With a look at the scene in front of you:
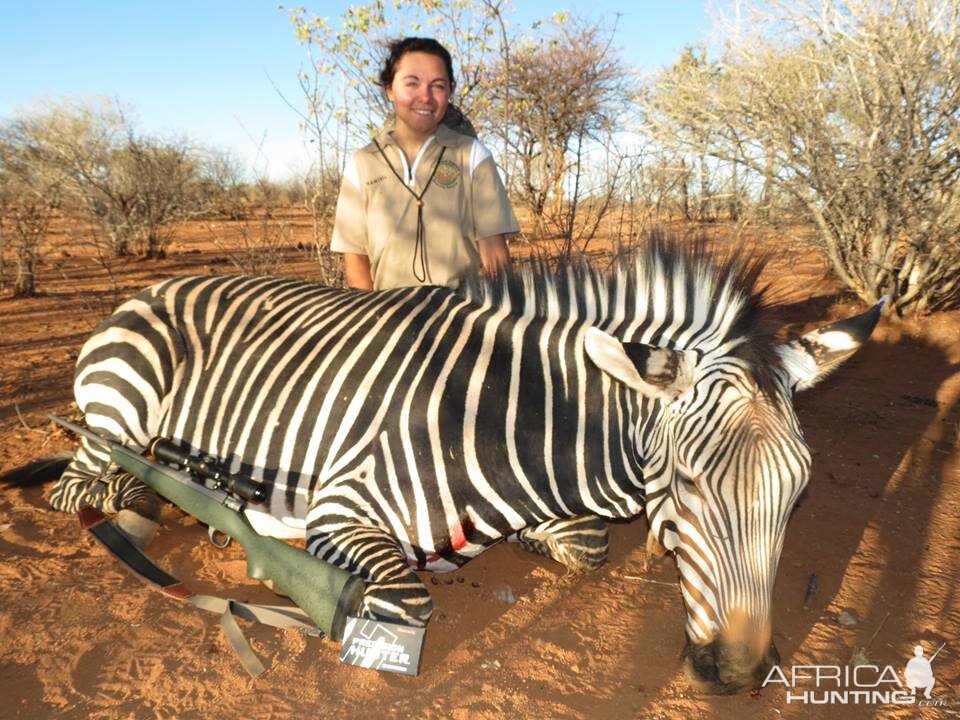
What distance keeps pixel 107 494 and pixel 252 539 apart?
109cm

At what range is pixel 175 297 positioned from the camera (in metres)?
3.08

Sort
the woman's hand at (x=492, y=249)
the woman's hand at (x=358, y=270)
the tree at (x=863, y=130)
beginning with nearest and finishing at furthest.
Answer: the woman's hand at (x=492, y=249) < the woman's hand at (x=358, y=270) < the tree at (x=863, y=130)

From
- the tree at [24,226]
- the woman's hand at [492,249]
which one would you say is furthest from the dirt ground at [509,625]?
the tree at [24,226]

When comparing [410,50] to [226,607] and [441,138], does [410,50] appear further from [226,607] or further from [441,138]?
[226,607]

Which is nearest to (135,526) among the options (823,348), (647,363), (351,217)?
(351,217)

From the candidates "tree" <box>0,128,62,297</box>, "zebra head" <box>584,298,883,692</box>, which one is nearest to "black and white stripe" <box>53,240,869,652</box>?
"zebra head" <box>584,298,883,692</box>

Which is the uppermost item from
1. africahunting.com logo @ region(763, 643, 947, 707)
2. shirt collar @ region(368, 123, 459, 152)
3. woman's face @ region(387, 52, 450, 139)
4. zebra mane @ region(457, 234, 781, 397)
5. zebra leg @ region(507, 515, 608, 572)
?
woman's face @ region(387, 52, 450, 139)

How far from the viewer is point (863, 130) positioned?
5.88 m

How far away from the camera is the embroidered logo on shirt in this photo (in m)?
3.79

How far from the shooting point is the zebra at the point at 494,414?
1.83m

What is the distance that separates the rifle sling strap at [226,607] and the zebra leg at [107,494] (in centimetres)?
26

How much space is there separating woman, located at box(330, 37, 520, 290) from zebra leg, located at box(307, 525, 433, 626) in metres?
1.78

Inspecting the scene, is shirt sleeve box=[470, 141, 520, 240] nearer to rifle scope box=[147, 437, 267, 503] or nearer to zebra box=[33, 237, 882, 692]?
zebra box=[33, 237, 882, 692]

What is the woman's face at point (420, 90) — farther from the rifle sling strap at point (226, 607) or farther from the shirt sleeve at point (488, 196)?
the rifle sling strap at point (226, 607)
